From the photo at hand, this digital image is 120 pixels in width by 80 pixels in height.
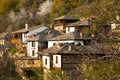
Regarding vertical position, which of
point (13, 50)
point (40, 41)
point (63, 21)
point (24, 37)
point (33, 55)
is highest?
point (63, 21)

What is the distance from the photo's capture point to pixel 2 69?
26.5 metres

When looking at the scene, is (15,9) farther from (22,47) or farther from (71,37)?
(71,37)

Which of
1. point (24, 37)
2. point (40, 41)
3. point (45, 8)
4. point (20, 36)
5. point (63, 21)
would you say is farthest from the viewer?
point (45, 8)

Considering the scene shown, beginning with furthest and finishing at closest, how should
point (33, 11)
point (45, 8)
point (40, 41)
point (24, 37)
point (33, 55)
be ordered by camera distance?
point (45, 8) < point (33, 11) < point (24, 37) < point (33, 55) < point (40, 41)

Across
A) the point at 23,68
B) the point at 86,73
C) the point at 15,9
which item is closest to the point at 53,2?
the point at 15,9

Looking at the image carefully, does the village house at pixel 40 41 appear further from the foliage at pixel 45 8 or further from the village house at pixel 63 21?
the foliage at pixel 45 8

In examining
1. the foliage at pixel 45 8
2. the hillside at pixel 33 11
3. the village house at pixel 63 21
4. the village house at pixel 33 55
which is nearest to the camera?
the village house at pixel 33 55

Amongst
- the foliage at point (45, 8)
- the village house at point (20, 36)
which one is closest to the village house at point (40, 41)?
the village house at point (20, 36)

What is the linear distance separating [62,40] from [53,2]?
3379cm

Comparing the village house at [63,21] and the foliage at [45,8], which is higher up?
the foliage at [45,8]

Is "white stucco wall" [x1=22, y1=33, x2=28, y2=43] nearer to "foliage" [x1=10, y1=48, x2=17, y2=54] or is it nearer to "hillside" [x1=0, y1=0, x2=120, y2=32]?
"foliage" [x1=10, y1=48, x2=17, y2=54]

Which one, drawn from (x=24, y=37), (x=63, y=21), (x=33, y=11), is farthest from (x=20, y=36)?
(x=33, y=11)

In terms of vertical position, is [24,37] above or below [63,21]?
below

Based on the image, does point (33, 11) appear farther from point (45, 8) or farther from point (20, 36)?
point (20, 36)
